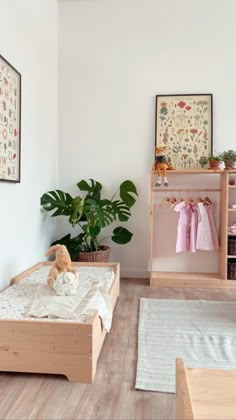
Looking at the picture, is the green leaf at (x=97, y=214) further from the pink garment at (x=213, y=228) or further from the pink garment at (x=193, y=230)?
the pink garment at (x=213, y=228)

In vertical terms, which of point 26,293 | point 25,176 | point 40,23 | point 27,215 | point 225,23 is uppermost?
point 225,23

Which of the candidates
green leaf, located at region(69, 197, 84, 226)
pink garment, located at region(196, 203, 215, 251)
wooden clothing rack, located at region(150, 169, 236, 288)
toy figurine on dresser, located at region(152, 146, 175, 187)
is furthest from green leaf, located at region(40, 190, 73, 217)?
pink garment, located at region(196, 203, 215, 251)

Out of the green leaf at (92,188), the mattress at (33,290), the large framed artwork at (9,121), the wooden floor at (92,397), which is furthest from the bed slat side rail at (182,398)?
the green leaf at (92,188)

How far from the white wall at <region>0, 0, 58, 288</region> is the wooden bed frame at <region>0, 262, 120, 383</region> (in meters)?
0.76

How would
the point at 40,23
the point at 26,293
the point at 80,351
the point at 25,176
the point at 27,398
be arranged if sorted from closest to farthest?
the point at 27,398
the point at 80,351
the point at 26,293
the point at 25,176
the point at 40,23

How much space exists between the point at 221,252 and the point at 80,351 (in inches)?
87.5

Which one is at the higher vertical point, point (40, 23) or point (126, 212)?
point (40, 23)

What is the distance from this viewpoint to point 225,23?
131 inches

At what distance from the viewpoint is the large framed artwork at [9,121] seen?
2125mm

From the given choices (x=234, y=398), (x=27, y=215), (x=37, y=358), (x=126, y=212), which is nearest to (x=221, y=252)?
(x=126, y=212)

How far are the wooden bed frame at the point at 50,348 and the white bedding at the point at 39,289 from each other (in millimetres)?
87

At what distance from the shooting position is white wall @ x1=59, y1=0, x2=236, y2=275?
3352mm

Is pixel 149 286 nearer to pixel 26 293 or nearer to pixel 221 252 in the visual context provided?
pixel 221 252

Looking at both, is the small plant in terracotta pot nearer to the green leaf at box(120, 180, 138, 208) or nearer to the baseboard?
the green leaf at box(120, 180, 138, 208)
